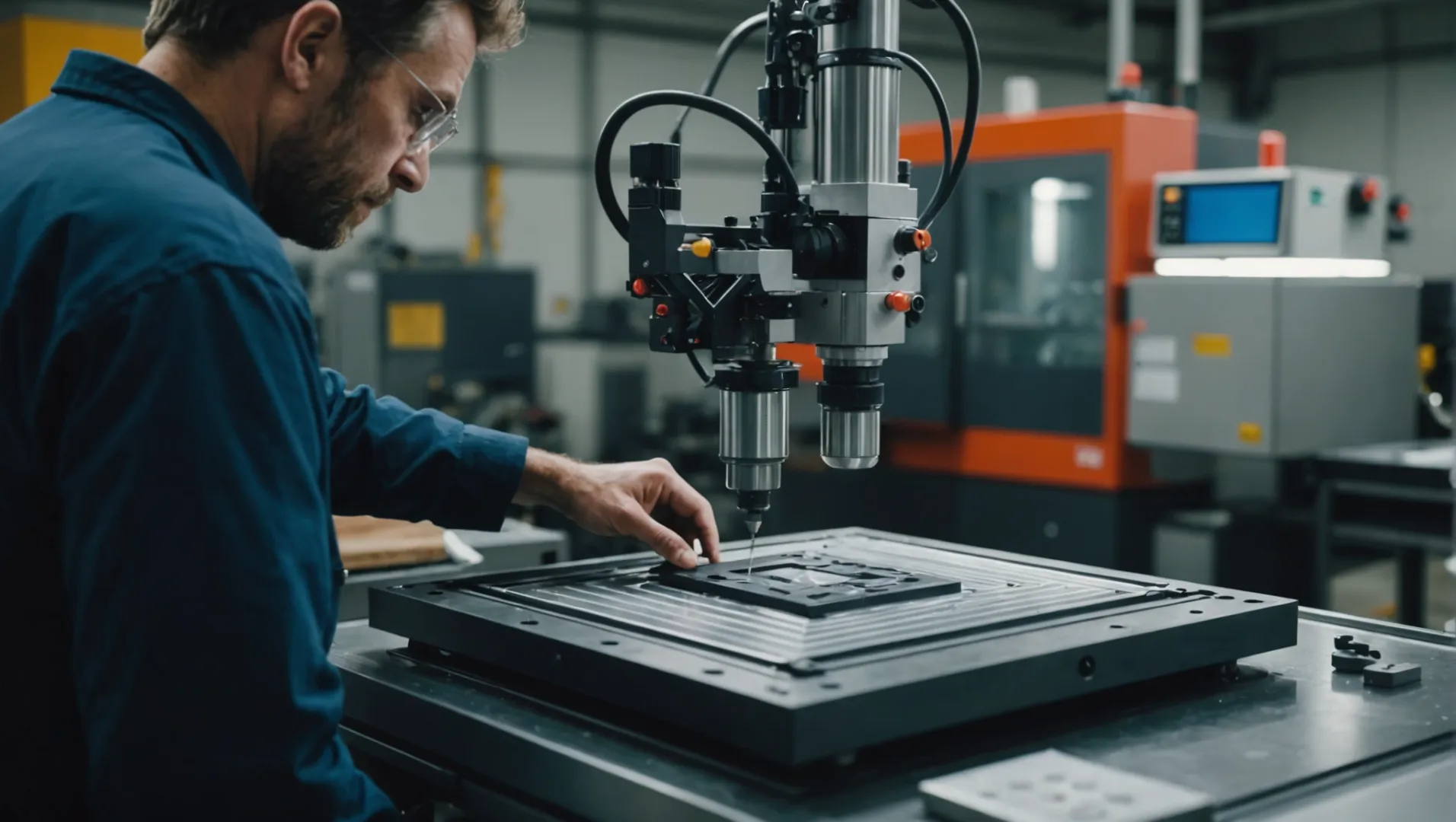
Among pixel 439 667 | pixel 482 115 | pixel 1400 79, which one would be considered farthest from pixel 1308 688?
pixel 1400 79

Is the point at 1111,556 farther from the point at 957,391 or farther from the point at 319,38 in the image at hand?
the point at 319,38

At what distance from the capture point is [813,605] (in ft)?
3.11

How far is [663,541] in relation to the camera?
113 centimetres

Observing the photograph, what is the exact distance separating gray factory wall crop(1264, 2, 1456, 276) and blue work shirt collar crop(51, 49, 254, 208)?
7.85 m

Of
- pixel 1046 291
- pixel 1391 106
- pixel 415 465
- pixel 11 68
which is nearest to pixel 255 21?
→ pixel 415 465

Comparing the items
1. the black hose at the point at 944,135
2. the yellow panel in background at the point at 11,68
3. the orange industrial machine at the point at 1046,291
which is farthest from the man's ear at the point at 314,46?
the orange industrial machine at the point at 1046,291

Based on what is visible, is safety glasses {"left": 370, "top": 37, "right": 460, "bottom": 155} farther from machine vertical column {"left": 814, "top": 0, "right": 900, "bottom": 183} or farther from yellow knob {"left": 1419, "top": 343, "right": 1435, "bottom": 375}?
yellow knob {"left": 1419, "top": 343, "right": 1435, "bottom": 375}

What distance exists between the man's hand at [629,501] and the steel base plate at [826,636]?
0.04 meters

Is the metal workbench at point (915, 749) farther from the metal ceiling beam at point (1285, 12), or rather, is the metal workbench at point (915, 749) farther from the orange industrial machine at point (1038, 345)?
the metal ceiling beam at point (1285, 12)

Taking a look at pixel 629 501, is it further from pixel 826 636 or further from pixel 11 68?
pixel 11 68

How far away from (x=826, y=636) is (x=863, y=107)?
1.37 feet

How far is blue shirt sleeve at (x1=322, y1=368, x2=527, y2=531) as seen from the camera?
44.9 inches

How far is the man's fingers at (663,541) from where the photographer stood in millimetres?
1132

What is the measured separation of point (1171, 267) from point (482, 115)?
4.00 meters
